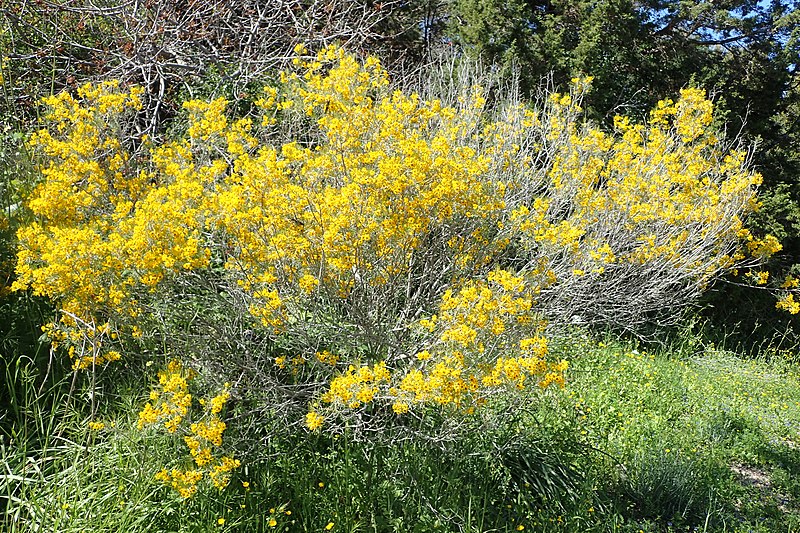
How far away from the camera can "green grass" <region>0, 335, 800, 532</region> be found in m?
2.62

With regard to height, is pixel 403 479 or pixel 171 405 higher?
pixel 171 405

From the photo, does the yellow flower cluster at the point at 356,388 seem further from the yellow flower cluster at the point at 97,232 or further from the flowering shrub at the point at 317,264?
the yellow flower cluster at the point at 97,232

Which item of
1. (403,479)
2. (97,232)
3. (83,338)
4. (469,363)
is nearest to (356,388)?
(469,363)

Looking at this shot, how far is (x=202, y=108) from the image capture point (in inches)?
129

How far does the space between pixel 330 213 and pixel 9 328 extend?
1.76 metres

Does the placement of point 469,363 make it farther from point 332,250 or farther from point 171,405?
point 171,405

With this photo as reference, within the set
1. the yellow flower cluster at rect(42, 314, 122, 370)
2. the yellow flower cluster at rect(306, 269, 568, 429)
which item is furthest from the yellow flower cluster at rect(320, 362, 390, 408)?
the yellow flower cluster at rect(42, 314, 122, 370)

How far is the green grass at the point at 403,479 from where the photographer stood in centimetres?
262

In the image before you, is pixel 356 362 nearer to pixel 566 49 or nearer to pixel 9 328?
pixel 9 328

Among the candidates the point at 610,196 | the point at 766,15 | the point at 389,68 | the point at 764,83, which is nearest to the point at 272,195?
the point at 610,196

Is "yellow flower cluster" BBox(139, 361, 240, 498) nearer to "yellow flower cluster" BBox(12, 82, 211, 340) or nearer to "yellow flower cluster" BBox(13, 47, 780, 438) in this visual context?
"yellow flower cluster" BBox(13, 47, 780, 438)

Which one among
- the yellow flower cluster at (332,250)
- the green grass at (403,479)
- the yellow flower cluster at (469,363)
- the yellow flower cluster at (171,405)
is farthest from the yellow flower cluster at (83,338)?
the yellow flower cluster at (469,363)

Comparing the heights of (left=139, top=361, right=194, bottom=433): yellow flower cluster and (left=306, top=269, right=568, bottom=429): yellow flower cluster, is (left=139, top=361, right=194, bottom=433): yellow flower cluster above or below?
below

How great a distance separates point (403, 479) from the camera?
2.90 meters
